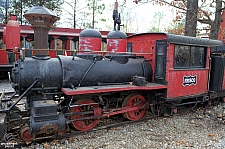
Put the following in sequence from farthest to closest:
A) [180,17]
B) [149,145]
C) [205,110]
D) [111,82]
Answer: [180,17] → [205,110] → [111,82] → [149,145]

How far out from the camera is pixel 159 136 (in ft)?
15.9

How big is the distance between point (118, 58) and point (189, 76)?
88.8 inches

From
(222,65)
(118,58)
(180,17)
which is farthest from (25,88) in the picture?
(180,17)

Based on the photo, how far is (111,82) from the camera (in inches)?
214

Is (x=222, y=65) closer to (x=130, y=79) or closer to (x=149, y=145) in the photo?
(x=130, y=79)

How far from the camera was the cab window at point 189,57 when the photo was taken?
5.84m

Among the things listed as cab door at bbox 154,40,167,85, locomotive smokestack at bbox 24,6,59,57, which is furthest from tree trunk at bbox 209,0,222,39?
locomotive smokestack at bbox 24,6,59,57

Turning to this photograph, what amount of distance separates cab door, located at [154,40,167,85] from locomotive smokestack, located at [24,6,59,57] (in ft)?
9.75

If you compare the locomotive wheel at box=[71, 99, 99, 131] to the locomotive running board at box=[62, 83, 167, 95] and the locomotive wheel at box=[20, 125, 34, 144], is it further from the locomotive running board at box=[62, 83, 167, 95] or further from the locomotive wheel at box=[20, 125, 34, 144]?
the locomotive wheel at box=[20, 125, 34, 144]

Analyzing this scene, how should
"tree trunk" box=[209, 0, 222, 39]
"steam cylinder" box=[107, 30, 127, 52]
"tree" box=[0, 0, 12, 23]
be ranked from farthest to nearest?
"tree" box=[0, 0, 12, 23] < "tree trunk" box=[209, 0, 222, 39] < "steam cylinder" box=[107, 30, 127, 52]

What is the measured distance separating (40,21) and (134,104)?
3297 mm

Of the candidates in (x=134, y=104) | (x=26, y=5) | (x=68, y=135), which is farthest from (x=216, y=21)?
(x=26, y=5)

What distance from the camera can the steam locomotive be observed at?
440 centimetres

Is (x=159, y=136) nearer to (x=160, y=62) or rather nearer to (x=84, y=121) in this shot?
(x=84, y=121)
